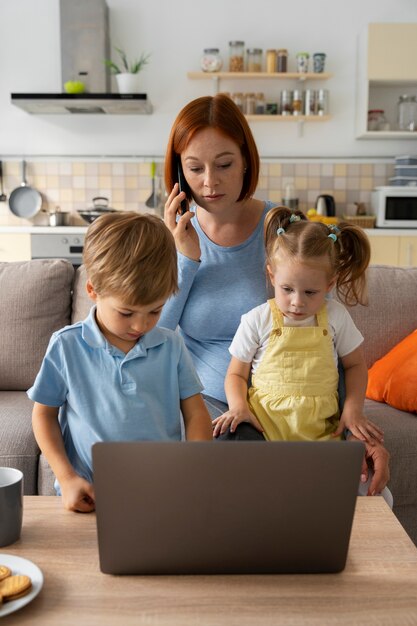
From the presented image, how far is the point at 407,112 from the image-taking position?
4.76m

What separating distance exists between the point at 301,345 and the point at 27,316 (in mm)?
1060

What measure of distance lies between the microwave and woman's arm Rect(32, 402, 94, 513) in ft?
12.1

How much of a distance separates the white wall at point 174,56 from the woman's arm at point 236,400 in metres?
3.47

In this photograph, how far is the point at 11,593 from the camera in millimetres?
828

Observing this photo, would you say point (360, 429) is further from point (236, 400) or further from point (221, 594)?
point (221, 594)

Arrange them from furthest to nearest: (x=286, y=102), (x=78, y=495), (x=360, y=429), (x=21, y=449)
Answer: (x=286, y=102) → (x=21, y=449) → (x=360, y=429) → (x=78, y=495)

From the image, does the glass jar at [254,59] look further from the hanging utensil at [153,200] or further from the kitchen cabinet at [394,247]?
the kitchen cabinet at [394,247]

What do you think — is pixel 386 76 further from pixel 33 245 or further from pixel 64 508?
pixel 64 508

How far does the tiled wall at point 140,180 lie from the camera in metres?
4.96

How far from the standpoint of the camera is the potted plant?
470 cm

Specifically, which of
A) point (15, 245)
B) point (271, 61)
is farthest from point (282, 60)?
point (15, 245)

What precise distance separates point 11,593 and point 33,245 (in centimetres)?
387

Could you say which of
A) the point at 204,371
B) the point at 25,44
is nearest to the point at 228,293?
the point at 204,371

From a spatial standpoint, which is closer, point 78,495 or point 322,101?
point 78,495
